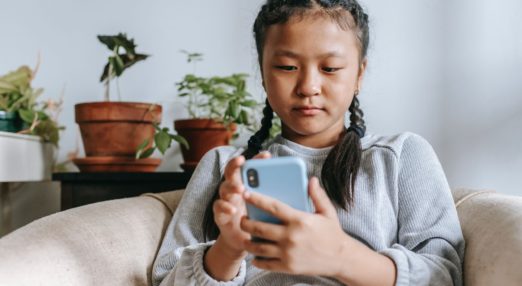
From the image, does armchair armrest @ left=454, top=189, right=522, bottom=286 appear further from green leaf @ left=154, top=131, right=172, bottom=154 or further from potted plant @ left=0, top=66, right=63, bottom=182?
potted plant @ left=0, top=66, right=63, bottom=182

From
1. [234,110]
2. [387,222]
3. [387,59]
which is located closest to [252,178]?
[387,222]

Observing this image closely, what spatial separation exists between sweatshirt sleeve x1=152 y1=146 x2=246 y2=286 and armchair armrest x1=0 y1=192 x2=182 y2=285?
0.04m

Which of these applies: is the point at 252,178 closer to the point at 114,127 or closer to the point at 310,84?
the point at 310,84

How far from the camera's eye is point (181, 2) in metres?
1.56

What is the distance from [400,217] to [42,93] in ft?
3.97

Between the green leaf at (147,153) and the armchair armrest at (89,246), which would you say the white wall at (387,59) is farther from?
the armchair armrest at (89,246)

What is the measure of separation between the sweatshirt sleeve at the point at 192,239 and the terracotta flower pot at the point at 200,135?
353 mm

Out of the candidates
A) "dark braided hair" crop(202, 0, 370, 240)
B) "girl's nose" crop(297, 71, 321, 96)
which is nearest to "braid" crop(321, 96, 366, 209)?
"dark braided hair" crop(202, 0, 370, 240)

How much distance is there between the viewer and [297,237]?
57 cm

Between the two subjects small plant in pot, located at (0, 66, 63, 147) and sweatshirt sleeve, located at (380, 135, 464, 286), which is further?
small plant in pot, located at (0, 66, 63, 147)

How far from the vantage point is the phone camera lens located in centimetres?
60

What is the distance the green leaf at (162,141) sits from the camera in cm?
128

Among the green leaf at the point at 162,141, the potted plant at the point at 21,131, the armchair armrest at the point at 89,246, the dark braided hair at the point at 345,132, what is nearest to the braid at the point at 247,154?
the dark braided hair at the point at 345,132

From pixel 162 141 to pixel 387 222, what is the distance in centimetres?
63
